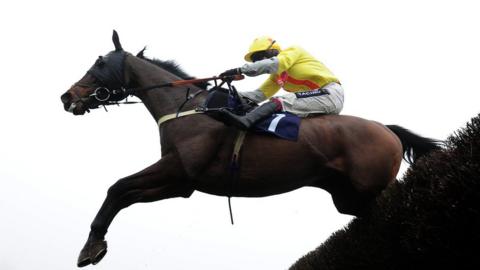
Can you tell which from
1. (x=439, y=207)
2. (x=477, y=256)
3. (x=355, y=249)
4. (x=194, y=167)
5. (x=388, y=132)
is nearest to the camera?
(x=477, y=256)

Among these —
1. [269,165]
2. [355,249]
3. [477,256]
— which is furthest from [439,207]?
[269,165]

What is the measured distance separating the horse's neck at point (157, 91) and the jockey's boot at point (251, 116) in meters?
0.64

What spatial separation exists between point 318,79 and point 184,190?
179 cm

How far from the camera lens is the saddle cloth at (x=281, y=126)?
4.48 meters

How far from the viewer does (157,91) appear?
203 inches

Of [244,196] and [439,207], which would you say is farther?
[244,196]

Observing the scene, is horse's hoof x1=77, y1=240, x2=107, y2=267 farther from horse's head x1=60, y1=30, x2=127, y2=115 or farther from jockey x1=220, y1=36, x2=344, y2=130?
jockey x1=220, y1=36, x2=344, y2=130

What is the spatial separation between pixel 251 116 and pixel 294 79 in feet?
2.73

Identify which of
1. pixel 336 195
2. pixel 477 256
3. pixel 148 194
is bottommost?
pixel 336 195

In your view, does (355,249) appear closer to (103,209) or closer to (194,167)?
(194,167)

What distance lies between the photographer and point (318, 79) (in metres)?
4.96

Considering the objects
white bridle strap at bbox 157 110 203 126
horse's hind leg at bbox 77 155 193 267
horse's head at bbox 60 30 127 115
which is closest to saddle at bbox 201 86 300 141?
white bridle strap at bbox 157 110 203 126

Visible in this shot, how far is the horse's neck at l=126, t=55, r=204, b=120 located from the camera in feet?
16.3

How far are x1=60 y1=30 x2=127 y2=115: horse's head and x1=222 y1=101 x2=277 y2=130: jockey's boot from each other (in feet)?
5.00
